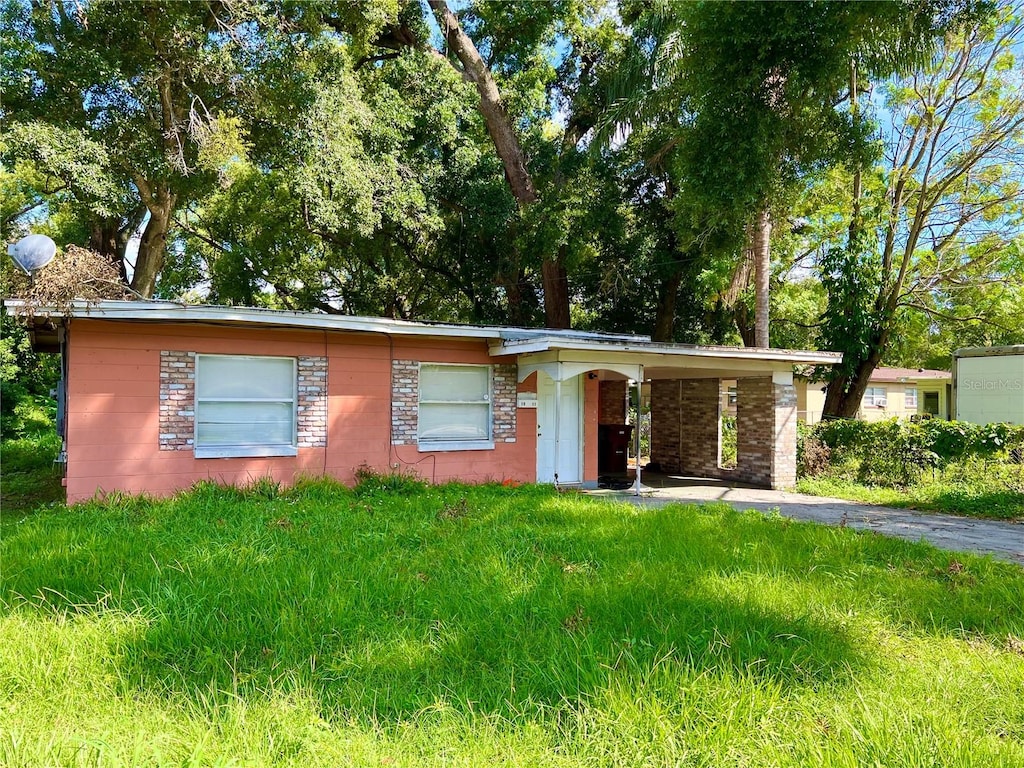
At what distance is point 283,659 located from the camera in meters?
3.57

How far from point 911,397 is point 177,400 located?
1201 inches

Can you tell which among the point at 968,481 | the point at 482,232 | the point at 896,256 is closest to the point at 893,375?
the point at 896,256

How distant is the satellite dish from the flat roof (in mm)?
458

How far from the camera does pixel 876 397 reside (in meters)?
27.7

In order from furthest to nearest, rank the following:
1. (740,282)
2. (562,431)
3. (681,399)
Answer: (681,399)
(740,282)
(562,431)

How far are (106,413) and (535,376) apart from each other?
661 cm

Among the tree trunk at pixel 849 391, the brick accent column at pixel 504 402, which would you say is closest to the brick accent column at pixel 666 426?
the tree trunk at pixel 849 391

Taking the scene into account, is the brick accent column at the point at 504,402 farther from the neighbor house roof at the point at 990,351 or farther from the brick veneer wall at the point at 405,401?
the neighbor house roof at the point at 990,351

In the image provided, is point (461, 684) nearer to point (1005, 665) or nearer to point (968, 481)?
point (1005, 665)

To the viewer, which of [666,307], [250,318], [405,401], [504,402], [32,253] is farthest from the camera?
[666,307]

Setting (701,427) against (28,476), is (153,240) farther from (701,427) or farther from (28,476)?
(701,427)

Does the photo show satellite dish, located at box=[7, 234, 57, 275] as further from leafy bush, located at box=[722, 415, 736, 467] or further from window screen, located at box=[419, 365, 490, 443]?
leafy bush, located at box=[722, 415, 736, 467]

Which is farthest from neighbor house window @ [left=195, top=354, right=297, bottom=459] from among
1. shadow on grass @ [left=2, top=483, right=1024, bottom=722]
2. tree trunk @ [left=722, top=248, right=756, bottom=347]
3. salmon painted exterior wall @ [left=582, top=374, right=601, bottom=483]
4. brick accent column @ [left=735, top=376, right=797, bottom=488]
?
tree trunk @ [left=722, top=248, right=756, bottom=347]

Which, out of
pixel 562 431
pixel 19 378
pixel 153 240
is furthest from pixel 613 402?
pixel 19 378
